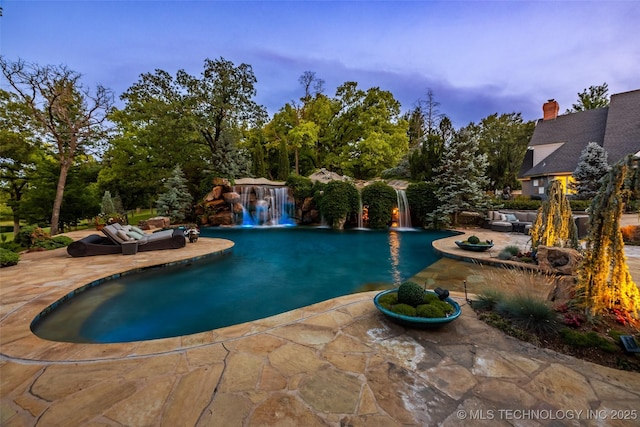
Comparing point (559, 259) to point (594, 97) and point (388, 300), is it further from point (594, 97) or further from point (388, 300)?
point (594, 97)

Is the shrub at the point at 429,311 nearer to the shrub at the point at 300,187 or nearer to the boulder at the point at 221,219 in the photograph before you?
the shrub at the point at 300,187

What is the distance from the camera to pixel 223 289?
5.80 metres

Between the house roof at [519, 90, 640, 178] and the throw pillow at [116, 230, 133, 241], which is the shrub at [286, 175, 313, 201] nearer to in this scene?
the throw pillow at [116, 230, 133, 241]

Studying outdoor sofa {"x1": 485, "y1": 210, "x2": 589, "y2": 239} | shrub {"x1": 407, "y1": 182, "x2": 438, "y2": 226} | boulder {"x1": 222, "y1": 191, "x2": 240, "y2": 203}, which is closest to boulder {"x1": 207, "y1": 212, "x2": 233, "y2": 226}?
boulder {"x1": 222, "y1": 191, "x2": 240, "y2": 203}

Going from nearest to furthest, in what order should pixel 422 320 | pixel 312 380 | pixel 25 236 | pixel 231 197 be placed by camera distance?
pixel 312 380 → pixel 422 320 → pixel 25 236 → pixel 231 197

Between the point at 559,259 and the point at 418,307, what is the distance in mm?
4271

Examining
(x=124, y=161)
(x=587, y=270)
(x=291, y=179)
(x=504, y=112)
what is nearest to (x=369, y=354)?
(x=587, y=270)

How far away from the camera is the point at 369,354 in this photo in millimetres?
2668

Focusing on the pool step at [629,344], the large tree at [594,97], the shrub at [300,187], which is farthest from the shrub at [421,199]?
the large tree at [594,97]

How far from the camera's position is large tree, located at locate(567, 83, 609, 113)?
91.6 feet

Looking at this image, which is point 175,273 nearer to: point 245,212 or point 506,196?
point 245,212

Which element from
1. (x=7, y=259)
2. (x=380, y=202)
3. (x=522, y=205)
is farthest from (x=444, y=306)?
(x=522, y=205)

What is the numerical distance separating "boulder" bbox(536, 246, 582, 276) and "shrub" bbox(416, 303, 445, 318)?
364 centimetres

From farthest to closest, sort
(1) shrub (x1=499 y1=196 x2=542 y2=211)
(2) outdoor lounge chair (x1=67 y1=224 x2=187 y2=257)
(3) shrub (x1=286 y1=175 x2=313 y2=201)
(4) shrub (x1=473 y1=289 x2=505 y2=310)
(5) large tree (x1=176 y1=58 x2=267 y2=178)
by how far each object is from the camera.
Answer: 1. (5) large tree (x1=176 y1=58 x2=267 y2=178)
2. (3) shrub (x1=286 y1=175 x2=313 y2=201)
3. (1) shrub (x1=499 y1=196 x2=542 y2=211)
4. (2) outdoor lounge chair (x1=67 y1=224 x2=187 y2=257)
5. (4) shrub (x1=473 y1=289 x2=505 y2=310)
